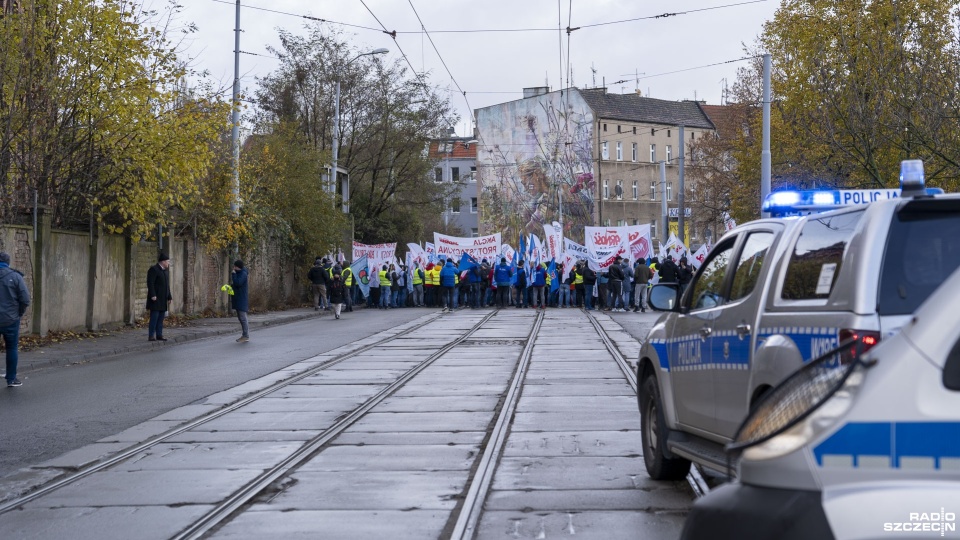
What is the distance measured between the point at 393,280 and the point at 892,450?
37.5 metres

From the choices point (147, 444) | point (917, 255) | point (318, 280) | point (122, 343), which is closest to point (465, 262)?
point (318, 280)

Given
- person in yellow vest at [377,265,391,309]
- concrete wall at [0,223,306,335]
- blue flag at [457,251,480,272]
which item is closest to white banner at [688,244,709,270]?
blue flag at [457,251,480,272]

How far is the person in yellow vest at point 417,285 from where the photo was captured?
40062 millimetres

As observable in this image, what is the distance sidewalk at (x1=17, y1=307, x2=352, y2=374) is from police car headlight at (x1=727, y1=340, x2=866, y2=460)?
15469 millimetres

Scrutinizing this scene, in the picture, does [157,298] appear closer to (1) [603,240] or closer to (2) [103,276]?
(2) [103,276]

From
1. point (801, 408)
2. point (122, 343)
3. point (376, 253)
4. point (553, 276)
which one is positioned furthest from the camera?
point (376, 253)

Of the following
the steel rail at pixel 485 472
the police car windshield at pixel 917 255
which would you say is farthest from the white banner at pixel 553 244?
the police car windshield at pixel 917 255

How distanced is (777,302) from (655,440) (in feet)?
8.14

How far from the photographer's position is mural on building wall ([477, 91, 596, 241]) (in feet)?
273

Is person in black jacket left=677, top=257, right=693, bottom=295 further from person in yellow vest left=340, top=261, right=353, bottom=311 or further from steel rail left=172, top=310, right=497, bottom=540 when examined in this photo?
steel rail left=172, top=310, right=497, bottom=540

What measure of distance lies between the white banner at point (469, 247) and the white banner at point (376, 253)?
68.6 inches

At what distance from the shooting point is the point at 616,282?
3603 centimetres

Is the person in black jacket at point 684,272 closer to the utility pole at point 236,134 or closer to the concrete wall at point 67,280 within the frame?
the utility pole at point 236,134

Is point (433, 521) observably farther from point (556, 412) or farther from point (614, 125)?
point (614, 125)
